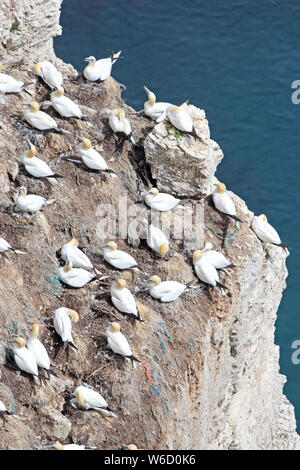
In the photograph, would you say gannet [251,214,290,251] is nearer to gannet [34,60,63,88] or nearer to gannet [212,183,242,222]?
gannet [212,183,242,222]

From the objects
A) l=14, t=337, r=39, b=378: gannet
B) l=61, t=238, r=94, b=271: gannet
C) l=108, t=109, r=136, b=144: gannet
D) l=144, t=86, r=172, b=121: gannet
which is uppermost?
l=144, t=86, r=172, b=121: gannet

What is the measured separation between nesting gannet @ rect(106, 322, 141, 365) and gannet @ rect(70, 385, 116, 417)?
2.57 ft

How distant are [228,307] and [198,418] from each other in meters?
1.97

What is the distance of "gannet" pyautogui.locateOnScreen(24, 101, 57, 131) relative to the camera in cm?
1580

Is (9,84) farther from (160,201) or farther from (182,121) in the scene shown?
(160,201)

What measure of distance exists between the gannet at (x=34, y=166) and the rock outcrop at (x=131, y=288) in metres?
0.20

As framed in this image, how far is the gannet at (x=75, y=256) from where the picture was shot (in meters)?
14.7

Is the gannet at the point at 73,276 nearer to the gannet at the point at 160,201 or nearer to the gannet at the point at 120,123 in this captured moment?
the gannet at the point at 160,201

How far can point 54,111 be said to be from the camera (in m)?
16.7

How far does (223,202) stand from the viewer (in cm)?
1608

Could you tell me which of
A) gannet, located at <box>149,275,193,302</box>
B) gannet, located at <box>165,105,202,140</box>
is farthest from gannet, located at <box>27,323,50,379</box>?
gannet, located at <box>165,105,202,140</box>

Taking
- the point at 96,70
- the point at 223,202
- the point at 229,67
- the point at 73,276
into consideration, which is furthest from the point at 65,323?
the point at 229,67

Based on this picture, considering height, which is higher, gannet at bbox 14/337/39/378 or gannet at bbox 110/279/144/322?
gannet at bbox 110/279/144/322
